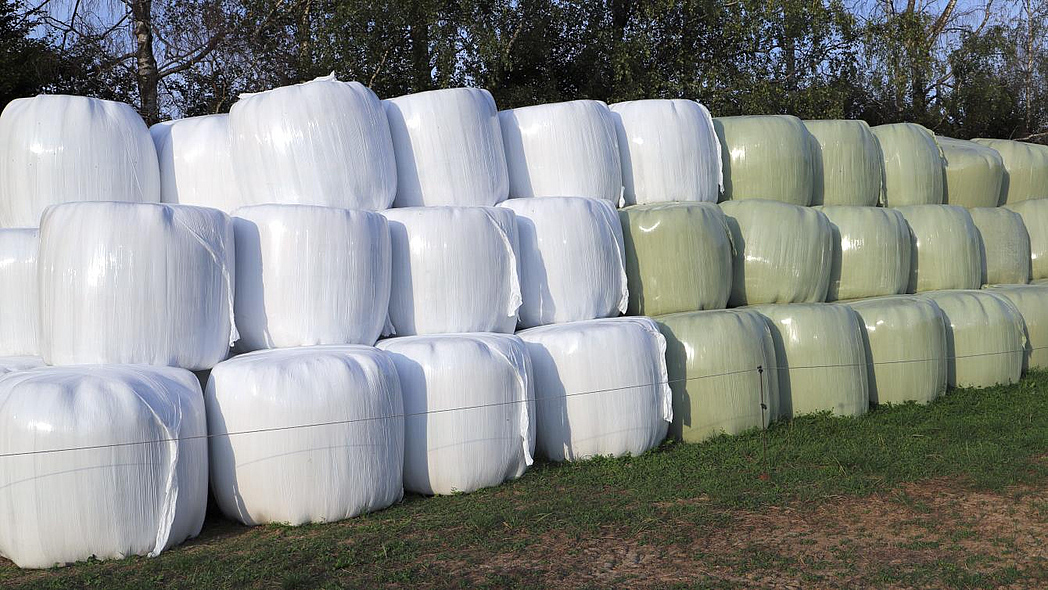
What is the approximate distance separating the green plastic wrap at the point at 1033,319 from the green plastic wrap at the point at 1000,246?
1.51 ft

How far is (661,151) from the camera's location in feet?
22.0

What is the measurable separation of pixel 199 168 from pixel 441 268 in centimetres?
170

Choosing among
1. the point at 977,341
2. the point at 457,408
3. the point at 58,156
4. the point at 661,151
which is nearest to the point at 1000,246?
the point at 977,341

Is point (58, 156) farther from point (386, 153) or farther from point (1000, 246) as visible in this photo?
point (1000, 246)

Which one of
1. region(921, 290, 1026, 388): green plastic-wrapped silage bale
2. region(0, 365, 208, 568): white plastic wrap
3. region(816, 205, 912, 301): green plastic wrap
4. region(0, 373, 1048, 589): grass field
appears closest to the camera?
region(0, 373, 1048, 589): grass field

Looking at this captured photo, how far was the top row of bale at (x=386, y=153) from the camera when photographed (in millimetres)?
5462

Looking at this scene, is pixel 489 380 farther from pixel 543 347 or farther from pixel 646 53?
pixel 646 53

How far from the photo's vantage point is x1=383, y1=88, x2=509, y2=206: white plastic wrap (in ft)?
19.4

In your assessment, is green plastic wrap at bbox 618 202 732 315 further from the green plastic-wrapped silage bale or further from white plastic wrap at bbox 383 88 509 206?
the green plastic-wrapped silage bale

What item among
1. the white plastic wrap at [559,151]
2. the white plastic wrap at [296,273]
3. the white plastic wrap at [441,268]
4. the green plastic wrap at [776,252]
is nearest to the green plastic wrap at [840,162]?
the green plastic wrap at [776,252]

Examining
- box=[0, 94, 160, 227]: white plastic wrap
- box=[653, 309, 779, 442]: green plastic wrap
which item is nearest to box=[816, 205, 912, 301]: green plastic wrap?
box=[653, 309, 779, 442]: green plastic wrap

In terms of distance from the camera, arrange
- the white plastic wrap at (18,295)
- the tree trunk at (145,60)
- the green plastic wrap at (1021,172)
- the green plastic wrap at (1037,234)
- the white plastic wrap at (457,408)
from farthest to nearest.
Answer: the tree trunk at (145,60)
the green plastic wrap at (1021,172)
the green plastic wrap at (1037,234)
the white plastic wrap at (18,295)
the white plastic wrap at (457,408)

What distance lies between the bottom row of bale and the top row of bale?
103cm

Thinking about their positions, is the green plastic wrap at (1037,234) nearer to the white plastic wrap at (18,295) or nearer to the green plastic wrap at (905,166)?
the green plastic wrap at (905,166)
